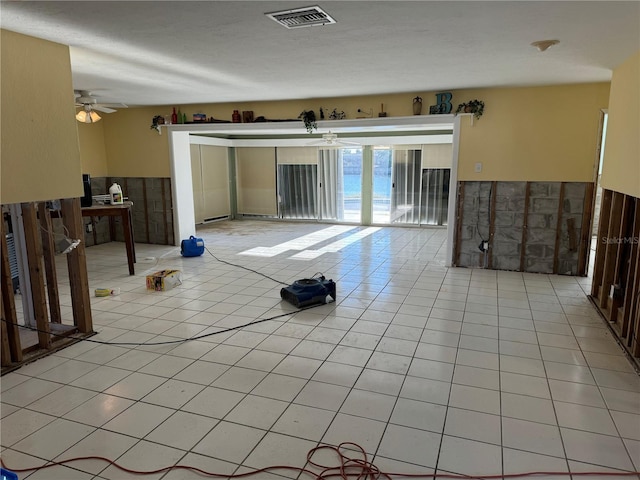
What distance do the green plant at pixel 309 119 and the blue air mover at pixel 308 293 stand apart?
2810mm

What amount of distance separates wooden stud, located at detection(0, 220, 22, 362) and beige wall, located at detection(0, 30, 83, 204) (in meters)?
0.37

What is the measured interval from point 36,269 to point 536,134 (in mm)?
5763

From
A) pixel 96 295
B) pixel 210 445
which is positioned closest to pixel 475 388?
pixel 210 445

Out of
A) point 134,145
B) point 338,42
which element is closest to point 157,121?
point 134,145

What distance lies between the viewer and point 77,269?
142 inches

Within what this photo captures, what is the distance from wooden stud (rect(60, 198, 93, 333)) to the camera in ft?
11.5

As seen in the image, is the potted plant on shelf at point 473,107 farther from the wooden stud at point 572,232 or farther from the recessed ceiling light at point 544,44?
the recessed ceiling light at point 544,44

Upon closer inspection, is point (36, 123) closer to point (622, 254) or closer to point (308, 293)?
point (308, 293)

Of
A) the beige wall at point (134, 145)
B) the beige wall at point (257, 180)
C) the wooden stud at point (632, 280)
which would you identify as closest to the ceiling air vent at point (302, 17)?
the wooden stud at point (632, 280)

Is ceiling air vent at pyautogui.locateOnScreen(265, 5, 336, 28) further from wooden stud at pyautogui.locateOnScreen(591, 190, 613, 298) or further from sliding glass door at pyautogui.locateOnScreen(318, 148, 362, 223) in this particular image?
sliding glass door at pyautogui.locateOnScreen(318, 148, 362, 223)

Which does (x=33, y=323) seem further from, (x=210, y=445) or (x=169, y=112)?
(x=169, y=112)

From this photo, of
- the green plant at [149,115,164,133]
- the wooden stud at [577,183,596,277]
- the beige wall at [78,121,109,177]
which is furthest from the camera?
the beige wall at [78,121,109,177]

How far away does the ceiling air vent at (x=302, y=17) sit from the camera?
2.66 metres

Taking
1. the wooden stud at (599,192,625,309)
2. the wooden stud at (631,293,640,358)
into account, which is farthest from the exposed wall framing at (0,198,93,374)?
the wooden stud at (599,192,625,309)
